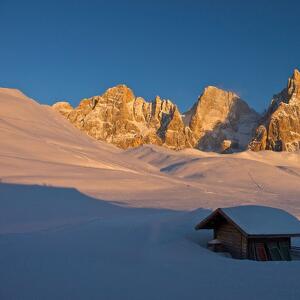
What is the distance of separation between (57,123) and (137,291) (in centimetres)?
7109

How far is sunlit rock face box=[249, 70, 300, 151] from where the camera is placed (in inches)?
5684

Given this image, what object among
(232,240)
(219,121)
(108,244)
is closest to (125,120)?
(219,121)

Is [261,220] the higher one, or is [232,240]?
[261,220]

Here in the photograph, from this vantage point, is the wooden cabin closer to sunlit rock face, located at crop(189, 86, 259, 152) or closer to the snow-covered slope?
the snow-covered slope

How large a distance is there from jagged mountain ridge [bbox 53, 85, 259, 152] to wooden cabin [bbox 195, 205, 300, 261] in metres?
141

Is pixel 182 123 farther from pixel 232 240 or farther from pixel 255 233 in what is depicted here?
pixel 255 233

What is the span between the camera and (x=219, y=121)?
192625 mm

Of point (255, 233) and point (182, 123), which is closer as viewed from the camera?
point (255, 233)

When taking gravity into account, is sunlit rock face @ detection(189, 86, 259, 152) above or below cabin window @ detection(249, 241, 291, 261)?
above

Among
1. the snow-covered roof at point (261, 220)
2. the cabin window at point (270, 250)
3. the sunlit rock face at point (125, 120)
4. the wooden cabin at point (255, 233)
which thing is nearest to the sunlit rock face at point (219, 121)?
the sunlit rock face at point (125, 120)

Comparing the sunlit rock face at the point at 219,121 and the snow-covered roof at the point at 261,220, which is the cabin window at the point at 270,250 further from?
the sunlit rock face at the point at 219,121

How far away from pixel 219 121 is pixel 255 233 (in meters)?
182

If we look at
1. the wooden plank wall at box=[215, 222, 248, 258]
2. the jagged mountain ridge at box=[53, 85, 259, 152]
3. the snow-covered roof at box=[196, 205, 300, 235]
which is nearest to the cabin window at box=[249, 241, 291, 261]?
the wooden plank wall at box=[215, 222, 248, 258]

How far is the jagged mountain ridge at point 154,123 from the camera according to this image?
532 ft
